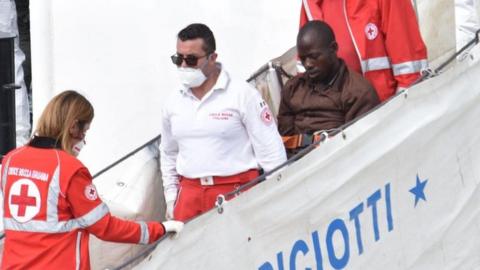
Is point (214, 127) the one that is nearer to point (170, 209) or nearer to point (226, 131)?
point (226, 131)

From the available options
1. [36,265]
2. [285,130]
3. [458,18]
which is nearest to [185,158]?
[285,130]

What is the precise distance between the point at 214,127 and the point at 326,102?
0.53 m

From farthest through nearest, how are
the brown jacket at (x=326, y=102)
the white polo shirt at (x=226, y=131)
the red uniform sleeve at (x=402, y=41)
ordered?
the red uniform sleeve at (x=402, y=41)
the brown jacket at (x=326, y=102)
the white polo shirt at (x=226, y=131)

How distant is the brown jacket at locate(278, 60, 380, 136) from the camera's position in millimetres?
4535

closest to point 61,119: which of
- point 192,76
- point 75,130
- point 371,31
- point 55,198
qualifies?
point 75,130

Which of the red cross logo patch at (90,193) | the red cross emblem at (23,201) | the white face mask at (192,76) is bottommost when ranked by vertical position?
the red cross emblem at (23,201)

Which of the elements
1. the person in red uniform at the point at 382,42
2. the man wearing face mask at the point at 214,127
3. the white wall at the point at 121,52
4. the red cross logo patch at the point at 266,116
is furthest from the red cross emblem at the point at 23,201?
the white wall at the point at 121,52

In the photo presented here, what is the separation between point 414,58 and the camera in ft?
15.9

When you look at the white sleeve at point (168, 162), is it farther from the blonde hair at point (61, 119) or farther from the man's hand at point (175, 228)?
the blonde hair at point (61, 119)

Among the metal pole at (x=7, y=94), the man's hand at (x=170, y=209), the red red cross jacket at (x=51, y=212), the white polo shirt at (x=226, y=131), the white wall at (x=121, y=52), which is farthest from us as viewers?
the metal pole at (x=7, y=94)

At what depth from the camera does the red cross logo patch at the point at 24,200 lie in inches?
151

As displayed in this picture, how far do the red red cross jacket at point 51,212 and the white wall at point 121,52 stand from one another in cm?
255

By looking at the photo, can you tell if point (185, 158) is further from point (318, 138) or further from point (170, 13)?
point (170, 13)

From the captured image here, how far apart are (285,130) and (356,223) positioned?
619 mm
